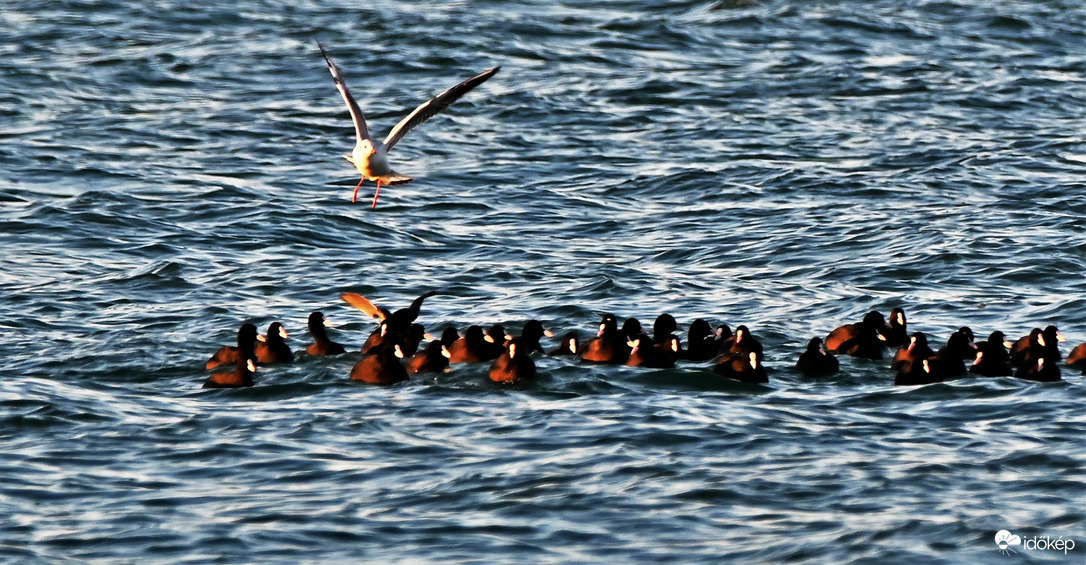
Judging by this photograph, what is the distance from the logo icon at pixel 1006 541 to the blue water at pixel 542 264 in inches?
4.0

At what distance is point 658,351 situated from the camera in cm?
1411

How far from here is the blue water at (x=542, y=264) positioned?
10914 mm

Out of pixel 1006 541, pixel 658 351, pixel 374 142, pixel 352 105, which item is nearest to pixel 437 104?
pixel 352 105

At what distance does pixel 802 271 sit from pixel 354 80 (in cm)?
1176

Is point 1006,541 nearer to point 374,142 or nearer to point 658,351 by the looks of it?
point 658,351

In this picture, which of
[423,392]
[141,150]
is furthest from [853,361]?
[141,150]

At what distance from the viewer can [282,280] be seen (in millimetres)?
17875

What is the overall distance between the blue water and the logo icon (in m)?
0.10

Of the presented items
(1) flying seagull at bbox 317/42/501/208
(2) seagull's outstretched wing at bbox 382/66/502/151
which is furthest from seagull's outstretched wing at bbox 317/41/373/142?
(2) seagull's outstretched wing at bbox 382/66/502/151

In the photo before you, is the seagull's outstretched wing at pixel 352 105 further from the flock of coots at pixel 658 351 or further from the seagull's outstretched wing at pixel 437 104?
the flock of coots at pixel 658 351

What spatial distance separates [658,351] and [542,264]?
4.43 metres

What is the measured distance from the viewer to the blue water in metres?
10.9

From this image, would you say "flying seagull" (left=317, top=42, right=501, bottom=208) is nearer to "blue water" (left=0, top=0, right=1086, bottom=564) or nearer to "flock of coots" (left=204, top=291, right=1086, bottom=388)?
"flock of coots" (left=204, top=291, right=1086, bottom=388)

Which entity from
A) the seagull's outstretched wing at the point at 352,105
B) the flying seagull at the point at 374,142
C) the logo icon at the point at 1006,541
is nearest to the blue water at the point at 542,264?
the logo icon at the point at 1006,541
